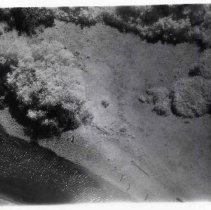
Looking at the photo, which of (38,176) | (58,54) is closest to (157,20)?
(58,54)

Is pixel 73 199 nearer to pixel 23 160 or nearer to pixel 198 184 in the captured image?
pixel 23 160

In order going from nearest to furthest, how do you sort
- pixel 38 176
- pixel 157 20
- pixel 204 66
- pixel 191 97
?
pixel 204 66 → pixel 191 97 → pixel 157 20 → pixel 38 176

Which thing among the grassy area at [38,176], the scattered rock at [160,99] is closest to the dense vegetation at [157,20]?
the scattered rock at [160,99]

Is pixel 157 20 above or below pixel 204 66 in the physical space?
above

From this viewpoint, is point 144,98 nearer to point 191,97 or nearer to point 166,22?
point 191,97

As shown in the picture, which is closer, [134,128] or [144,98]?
[134,128]

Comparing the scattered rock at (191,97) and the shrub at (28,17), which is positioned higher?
the shrub at (28,17)

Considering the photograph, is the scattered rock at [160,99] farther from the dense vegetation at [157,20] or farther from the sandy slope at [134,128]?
the dense vegetation at [157,20]
